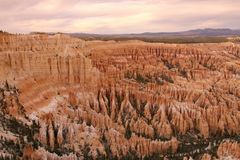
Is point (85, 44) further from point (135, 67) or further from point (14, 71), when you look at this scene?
point (14, 71)

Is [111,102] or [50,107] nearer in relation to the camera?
[50,107]

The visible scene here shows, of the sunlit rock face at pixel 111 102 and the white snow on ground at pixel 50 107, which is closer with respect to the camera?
the sunlit rock face at pixel 111 102

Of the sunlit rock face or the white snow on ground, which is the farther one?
the white snow on ground

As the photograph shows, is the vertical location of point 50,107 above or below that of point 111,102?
above

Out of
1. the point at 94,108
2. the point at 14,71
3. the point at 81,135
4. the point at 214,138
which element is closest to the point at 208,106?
the point at 214,138
